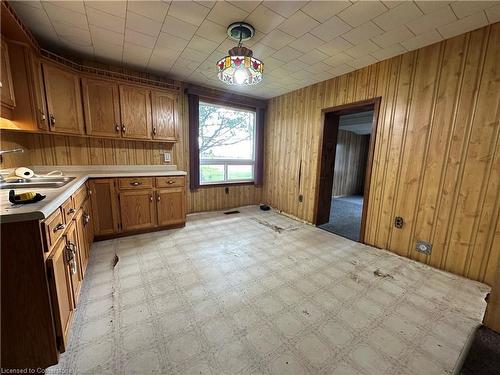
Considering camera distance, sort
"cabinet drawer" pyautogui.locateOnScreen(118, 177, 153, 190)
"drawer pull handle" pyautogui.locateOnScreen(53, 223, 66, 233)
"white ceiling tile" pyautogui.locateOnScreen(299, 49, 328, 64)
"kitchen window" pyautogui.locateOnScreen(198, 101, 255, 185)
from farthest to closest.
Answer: "kitchen window" pyautogui.locateOnScreen(198, 101, 255, 185)
"cabinet drawer" pyautogui.locateOnScreen(118, 177, 153, 190)
"white ceiling tile" pyautogui.locateOnScreen(299, 49, 328, 64)
"drawer pull handle" pyautogui.locateOnScreen(53, 223, 66, 233)

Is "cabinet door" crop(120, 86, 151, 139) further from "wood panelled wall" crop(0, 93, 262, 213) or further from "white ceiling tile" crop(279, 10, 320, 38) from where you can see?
"white ceiling tile" crop(279, 10, 320, 38)

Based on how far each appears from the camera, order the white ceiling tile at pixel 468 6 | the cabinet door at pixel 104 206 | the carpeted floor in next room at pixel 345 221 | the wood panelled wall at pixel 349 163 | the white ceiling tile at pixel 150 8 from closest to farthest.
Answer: the white ceiling tile at pixel 468 6 → the white ceiling tile at pixel 150 8 → the cabinet door at pixel 104 206 → the carpeted floor in next room at pixel 345 221 → the wood panelled wall at pixel 349 163

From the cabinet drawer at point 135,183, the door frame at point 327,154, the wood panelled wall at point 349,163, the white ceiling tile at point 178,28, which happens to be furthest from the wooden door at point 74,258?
the wood panelled wall at point 349,163

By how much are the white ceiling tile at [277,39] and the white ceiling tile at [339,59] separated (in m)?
0.68

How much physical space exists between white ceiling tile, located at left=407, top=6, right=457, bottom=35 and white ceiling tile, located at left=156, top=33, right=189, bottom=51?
7.27 feet

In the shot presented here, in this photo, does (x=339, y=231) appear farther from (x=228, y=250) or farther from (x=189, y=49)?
(x=189, y=49)

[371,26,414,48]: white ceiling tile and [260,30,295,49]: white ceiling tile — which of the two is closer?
[371,26,414,48]: white ceiling tile

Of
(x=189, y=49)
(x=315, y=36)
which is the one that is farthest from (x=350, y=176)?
(x=189, y=49)

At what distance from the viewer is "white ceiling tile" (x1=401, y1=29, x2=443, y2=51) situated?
201 centimetres

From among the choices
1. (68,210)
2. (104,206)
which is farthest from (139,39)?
(104,206)

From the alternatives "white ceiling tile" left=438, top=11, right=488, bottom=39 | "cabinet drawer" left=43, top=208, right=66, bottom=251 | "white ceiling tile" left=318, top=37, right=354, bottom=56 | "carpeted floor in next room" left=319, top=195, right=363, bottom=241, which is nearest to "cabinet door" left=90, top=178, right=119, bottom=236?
"cabinet drawer" left=43, top=208, right=66, bottom=251

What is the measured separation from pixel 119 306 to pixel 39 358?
531 millimetres

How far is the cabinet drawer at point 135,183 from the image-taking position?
9.08ft

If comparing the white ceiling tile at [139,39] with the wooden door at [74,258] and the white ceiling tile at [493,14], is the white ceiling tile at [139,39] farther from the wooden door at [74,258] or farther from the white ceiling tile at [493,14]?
the white ceiling tile at [493,14]
